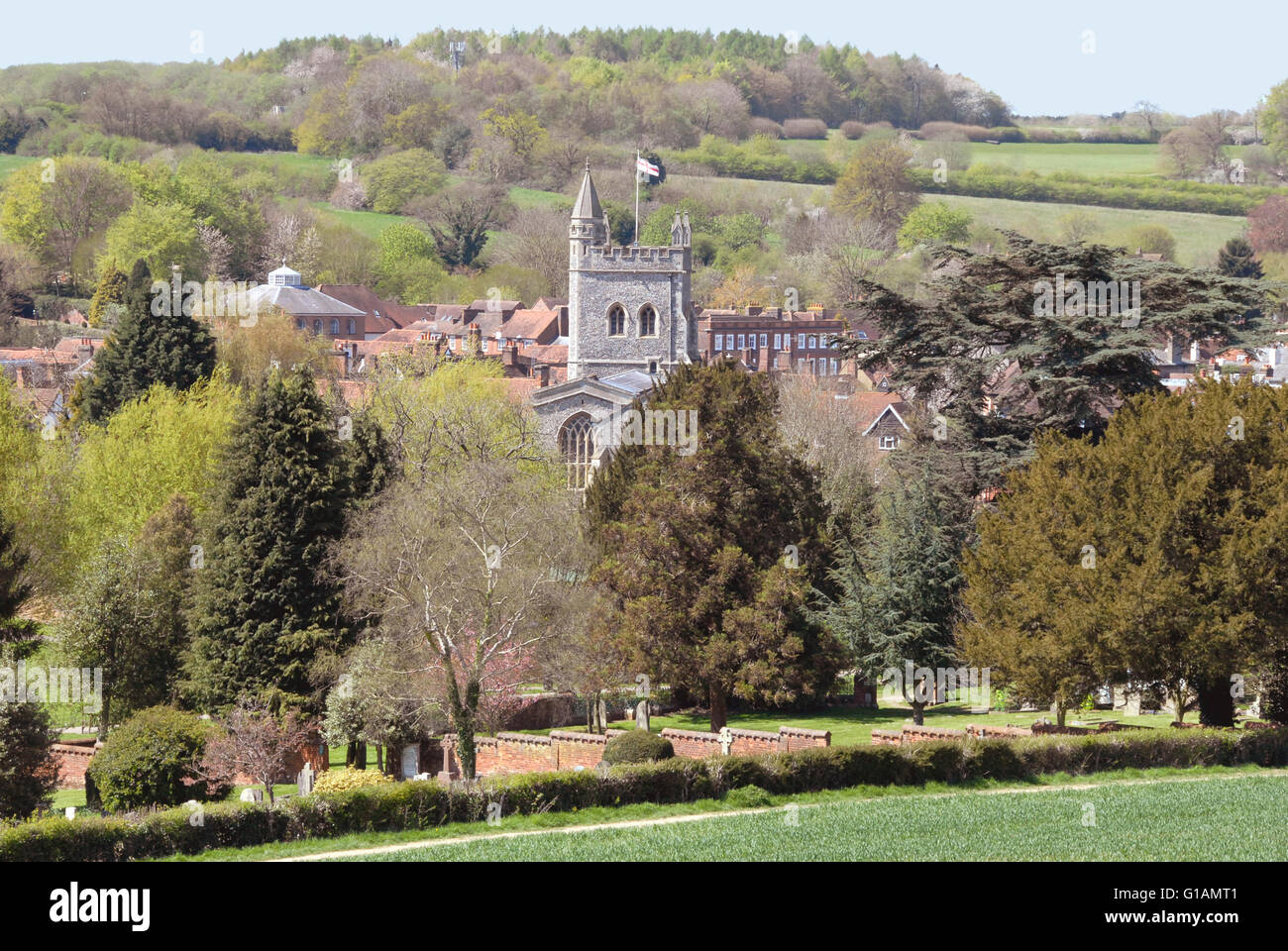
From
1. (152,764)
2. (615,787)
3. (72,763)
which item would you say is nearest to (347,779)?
(152,764)

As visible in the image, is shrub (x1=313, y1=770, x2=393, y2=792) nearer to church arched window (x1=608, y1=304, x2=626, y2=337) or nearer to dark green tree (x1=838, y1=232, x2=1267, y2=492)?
dark green tree (x1=838, y1=232, x2=1267, y2=492)

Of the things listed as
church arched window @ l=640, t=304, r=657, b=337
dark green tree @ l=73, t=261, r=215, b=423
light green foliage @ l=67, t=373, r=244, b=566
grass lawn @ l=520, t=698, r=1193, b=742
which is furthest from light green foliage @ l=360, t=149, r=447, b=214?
grass lawn @ l=520, t=698, r=1193, b=742

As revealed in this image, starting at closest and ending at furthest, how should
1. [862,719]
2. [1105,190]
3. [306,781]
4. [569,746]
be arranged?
[306,781]
[569,746]
[862,719]
[1105,190]

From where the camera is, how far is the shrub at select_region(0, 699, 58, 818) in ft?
106

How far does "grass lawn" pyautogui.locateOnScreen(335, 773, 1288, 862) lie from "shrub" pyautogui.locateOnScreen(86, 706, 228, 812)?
1319cm

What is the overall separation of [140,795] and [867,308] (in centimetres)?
2072

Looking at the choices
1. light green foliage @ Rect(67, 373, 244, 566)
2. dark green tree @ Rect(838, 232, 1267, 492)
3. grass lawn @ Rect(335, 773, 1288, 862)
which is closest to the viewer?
grass lawn @ Rect(335, 773, 1288, 862)

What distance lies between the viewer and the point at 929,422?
4278cm

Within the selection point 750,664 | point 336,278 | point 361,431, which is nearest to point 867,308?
point 750,664

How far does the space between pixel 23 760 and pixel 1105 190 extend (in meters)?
166

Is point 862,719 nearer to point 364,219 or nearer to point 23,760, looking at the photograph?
point 23,760

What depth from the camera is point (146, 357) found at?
66625 millimetres

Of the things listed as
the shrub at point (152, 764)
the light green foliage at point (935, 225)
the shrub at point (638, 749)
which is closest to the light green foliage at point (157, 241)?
the light green foliage at point (935, 225)

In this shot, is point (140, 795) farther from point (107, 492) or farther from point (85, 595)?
point (107, 492)
